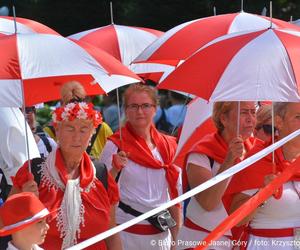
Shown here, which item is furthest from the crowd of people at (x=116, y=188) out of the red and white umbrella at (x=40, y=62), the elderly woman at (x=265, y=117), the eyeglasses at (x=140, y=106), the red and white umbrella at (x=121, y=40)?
the red and white umbrella at (x=121, y=40)

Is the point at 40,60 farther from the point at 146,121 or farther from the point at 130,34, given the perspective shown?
the point at 130,34

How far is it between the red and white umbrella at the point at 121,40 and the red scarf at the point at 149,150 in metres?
1.74

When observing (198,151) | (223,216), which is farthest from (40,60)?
(223,216)

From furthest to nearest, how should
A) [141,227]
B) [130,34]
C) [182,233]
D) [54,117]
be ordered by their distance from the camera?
[130,34] < [141,227] < [182,233] < [54,117]

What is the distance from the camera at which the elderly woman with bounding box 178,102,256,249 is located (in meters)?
5.50

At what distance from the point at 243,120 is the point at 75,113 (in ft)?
4.15

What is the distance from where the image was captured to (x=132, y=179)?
6551mm

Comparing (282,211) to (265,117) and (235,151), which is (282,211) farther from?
(265,117)

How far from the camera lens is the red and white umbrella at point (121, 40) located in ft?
27.9

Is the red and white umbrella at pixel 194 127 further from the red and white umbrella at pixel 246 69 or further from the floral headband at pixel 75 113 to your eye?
the floral headband at pixel 75 113

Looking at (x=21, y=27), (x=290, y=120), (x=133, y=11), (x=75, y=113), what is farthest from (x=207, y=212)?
(x=133, y=11)

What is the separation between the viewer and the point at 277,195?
198 inches

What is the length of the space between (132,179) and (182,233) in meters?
0.89

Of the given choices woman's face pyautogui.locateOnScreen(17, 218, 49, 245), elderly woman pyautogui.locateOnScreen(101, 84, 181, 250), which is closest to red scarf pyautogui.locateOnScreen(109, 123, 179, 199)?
elderly woman pyautogui.locateOnScreen(101, 84, 181, 250)
